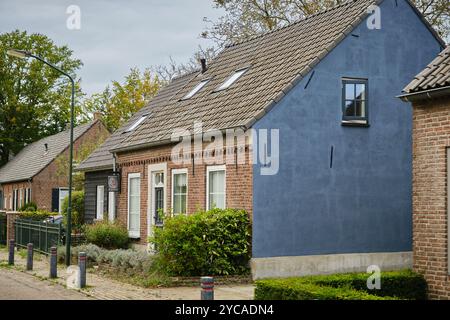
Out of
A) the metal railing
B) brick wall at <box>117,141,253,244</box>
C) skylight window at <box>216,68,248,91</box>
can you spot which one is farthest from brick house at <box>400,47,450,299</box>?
the metal railing

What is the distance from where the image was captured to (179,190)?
21344mm

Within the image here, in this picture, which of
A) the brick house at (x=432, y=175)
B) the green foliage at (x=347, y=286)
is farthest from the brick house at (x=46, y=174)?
the brick house at (x=432, y=175)

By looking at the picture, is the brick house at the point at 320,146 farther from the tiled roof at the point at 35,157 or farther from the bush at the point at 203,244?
the tiled roof at the point at 35,157

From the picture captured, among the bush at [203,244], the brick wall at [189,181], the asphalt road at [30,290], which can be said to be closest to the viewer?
the asphalt road at [30,290]

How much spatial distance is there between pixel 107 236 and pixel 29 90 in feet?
117

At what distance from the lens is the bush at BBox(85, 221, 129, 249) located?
23.7 meters

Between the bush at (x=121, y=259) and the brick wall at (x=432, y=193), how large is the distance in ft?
23.1

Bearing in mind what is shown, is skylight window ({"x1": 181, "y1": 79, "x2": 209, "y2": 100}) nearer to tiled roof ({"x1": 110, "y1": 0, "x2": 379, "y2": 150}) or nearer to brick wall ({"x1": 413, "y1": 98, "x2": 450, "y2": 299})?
tiled roof ({"x1": 110, "y1": 0, "x2": 379, "y2": 150})

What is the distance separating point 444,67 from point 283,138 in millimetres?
4898

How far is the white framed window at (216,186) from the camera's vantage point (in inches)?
742
